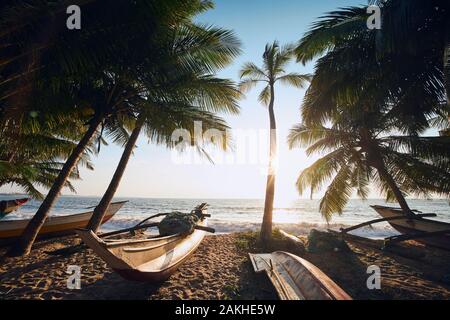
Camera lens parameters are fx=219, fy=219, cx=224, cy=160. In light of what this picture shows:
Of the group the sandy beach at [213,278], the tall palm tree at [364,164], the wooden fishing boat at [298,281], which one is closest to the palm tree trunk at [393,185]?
the tall palm tree at [364,164]

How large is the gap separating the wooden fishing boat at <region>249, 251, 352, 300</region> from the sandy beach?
31cm

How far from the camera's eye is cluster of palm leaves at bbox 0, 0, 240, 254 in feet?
14.4

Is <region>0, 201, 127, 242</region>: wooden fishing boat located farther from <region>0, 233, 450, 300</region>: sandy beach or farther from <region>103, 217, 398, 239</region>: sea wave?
<region>103, 217, 398, 239</region>: sea wave

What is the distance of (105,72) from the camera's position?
6.94m

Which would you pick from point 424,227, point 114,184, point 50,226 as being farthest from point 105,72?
point 424,227

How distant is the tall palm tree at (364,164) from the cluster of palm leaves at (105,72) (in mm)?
4914

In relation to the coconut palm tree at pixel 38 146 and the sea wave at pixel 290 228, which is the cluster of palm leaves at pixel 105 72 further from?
the sea wave at pixel 290 228

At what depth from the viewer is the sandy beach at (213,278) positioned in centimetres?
427

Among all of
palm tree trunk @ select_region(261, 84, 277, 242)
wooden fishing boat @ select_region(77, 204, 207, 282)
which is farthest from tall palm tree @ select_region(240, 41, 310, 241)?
wooden fishing boat @ select_region(77, 204, 207, 282)

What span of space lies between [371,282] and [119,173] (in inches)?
312

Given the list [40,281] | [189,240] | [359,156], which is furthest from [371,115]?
[40,281]

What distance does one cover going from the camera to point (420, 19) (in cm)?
519

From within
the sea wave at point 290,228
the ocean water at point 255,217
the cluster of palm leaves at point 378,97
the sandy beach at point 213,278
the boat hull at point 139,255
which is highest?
the cluster of palm leaves at point 378,97
